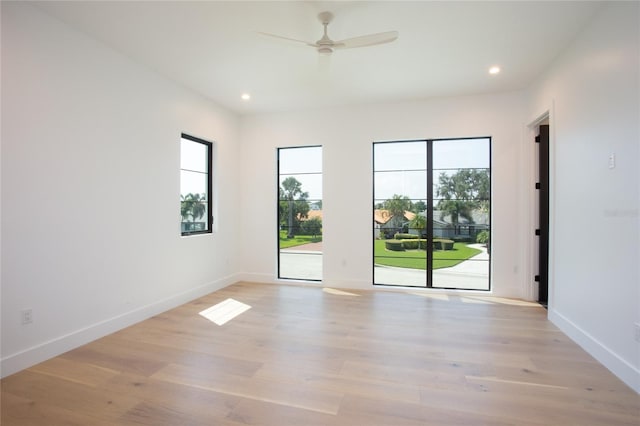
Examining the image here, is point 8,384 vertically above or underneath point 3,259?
underneath

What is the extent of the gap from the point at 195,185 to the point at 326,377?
332 cm

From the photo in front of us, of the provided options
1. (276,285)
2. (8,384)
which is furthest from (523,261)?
(8,384)

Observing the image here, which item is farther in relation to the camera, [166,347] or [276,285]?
[276,285]

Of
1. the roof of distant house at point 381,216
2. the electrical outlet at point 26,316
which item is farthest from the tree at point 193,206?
the roof of distant house at point 381,216

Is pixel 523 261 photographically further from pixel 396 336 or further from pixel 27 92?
pixel 27 92

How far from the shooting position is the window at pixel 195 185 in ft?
14.3

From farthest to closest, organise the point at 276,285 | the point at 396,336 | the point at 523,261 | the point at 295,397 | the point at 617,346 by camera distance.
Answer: the point at 276,285 → the point at 523,261 → the point at 396,336 → the point at 617,346 → the point at 295,397

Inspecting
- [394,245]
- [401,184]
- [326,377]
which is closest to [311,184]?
[401,184]

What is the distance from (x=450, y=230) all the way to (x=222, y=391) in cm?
380

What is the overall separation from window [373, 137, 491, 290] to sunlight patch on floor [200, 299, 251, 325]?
213 cm

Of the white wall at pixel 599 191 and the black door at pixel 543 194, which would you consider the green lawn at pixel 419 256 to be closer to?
the black door at pixel 543 194

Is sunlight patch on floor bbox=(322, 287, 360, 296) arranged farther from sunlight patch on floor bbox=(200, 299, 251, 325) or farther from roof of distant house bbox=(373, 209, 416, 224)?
sunlight patch on floor bbox=(200, 299, 251, 325)

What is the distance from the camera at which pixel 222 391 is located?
2.15 meters

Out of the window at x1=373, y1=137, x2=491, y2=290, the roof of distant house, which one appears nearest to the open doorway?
the window at x1=373, y1=137, x2=491, y2=290
